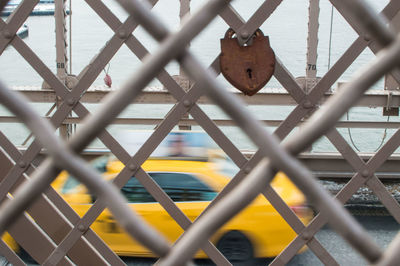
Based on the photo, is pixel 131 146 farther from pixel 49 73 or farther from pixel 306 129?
pixel 306 129

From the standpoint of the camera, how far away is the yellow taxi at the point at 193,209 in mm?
5262

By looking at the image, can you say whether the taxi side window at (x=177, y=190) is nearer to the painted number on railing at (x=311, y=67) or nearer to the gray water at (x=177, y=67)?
the gray water at (x=177, y=67)

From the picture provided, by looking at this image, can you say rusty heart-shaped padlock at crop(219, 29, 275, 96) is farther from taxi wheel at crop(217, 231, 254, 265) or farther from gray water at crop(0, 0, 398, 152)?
gray water at crop(0, 0, 398, 152)

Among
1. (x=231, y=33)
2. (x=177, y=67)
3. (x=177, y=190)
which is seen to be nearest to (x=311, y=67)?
(x=177, y=67)

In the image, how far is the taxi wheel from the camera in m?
5.36

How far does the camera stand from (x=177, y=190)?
5.32 meters

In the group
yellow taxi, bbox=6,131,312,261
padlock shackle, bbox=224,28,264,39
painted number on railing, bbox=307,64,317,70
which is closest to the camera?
padlock shackle, bbox=224,28,264,39

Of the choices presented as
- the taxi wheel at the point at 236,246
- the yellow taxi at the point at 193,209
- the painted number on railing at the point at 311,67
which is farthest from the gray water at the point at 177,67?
the taxi wheel at the point at 236,246

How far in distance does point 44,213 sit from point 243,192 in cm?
169

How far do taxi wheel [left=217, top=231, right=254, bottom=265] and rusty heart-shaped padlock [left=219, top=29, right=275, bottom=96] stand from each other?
12.2 feet

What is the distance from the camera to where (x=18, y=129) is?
1094cm

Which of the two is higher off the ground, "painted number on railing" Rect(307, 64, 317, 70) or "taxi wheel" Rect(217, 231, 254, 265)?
"painted number on railing" Rect(307, 64, 317, 70)

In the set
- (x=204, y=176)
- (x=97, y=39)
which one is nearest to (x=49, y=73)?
(x=204, y=176)

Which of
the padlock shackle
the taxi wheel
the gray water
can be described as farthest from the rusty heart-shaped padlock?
the gray water
